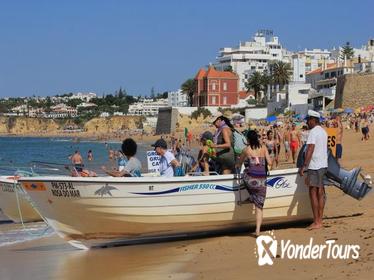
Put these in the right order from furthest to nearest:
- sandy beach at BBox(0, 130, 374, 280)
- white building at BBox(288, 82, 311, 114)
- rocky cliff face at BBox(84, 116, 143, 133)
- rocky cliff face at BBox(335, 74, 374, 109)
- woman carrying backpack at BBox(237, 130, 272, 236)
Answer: rocky cliff face at BBox(84, 116, 143, 133)
white building at BBox(288, 82, 311, 114)
rocky cliff face at BBox(335, 74, 374, 109)
woman carrying backpack at BBox(237, 130, 272, 236)
sandy beach at BBox(0, 130, 374, 280)

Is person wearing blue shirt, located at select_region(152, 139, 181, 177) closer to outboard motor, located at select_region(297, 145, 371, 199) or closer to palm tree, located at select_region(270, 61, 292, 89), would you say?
outboard motor, located at select_region(297, 145, 371, 199)

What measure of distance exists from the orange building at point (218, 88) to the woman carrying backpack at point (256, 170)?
97.9 metres

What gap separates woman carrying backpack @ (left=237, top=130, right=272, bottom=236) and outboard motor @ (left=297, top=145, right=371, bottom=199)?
0.87m

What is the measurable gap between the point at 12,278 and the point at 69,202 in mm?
1628

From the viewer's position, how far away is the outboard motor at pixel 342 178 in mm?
9895

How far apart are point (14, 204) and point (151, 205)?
18.4 ft

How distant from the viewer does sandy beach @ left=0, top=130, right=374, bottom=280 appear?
7.02 metres

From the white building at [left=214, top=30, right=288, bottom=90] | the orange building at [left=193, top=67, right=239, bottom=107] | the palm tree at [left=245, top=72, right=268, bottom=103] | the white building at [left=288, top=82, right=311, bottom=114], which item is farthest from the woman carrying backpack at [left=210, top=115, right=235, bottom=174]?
the white building at [left=214, top=30, right=288, bottom=90]

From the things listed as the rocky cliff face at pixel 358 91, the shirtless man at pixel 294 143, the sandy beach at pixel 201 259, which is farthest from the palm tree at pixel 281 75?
the sandy beach at pixel 201 259

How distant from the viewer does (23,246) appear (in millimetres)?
10734

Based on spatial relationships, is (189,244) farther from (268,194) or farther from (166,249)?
(268,194)

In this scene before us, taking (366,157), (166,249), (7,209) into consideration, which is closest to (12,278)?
(166,249)

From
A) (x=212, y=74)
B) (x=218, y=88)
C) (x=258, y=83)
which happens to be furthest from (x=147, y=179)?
(x=258, y=83)

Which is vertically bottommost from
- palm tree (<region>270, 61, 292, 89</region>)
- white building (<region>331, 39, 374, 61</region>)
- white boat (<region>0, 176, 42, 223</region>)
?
white boat (<region>0, 176, 42, 223</region>)
